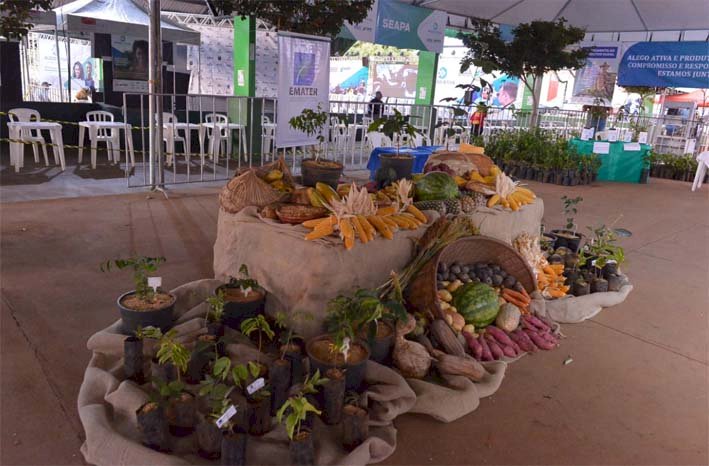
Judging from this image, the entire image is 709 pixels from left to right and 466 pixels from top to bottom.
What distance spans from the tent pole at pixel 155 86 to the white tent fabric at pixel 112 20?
3175 mm

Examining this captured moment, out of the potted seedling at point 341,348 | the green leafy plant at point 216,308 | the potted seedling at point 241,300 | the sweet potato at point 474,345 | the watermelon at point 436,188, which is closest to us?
the potted seedling at point 341,348

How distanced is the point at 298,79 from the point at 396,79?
662 inches

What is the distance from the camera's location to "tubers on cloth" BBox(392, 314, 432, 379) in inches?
111

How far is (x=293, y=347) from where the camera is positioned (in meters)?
2.71

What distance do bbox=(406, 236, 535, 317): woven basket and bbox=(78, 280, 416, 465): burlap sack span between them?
62 centimetres

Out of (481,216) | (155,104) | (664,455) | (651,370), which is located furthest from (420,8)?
(664,455)

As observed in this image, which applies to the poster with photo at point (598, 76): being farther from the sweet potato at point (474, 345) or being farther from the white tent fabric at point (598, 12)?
the sweet potato at point (474, 345)

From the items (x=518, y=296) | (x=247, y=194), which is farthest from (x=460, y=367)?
(x=247, y=194)

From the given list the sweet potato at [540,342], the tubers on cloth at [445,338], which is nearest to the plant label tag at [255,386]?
the tubers on cloth at [445,338]

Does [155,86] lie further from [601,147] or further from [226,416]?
[601,147]

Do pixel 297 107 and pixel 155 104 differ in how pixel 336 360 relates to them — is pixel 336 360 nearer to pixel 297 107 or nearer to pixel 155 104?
pixel 155 104

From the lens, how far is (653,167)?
1173 centimetres

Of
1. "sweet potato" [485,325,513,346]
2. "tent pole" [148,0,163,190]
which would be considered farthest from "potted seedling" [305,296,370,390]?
"tent pole" [148,0,163,190]

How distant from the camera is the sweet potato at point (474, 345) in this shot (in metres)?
3.08
